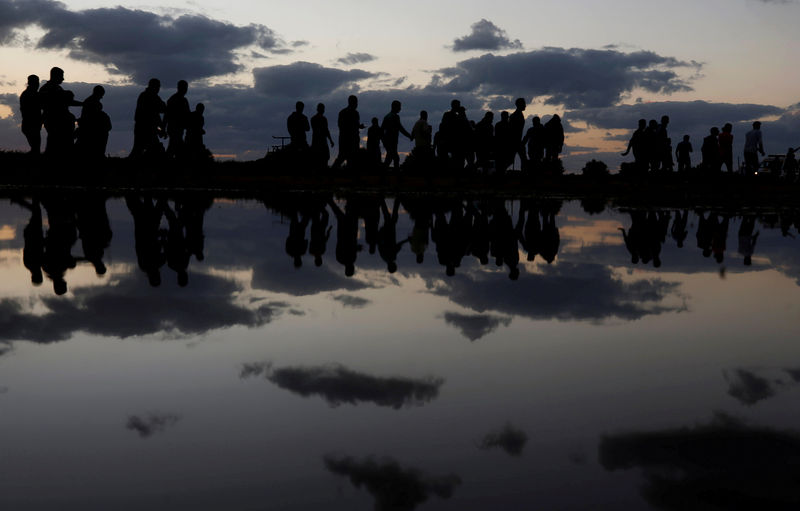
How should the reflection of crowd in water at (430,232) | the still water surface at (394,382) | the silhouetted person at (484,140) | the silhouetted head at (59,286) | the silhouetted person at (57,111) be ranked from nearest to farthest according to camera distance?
the still water surface at (394,382), the silhouetted head at (59,286), the reflection of crowd in water at (430,232), the silhouetted person at (57,111), the silhouetted person at (484,140)

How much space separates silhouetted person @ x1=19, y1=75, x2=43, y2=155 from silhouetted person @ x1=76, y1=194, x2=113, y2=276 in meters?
5.99

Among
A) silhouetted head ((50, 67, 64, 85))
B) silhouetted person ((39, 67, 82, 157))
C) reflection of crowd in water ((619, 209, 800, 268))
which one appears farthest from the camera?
silhouetted person ((39, 67, 82, 157))

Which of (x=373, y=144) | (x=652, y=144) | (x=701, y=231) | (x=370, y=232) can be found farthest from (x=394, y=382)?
(x=652, y=144)

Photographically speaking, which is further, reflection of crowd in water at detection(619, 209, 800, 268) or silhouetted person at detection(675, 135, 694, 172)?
silhouetted person at detection(675, 135, 694, 172)

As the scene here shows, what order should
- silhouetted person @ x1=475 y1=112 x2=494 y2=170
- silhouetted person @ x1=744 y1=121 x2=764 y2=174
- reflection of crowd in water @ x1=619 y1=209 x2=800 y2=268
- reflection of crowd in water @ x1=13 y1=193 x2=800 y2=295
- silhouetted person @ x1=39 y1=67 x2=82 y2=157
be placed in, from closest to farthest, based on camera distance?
reflection of crowd in water @ x1=13 y1=193 x2=800 y2=295
reflection of crowd in water @ x1=619 y1=209 x2=800 y2=268
silhouetted person @ x1=39 y1=67 x2=82 y2=157
silhouetted person @ x1=475 y1=112 x2=494 y2=170
silhouetted person @ x1=744 y1=121 x2=764 y2=174

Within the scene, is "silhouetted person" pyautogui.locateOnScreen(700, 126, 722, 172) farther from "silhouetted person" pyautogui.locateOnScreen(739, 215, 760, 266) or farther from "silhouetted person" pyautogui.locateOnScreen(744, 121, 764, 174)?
"silhouetted person" pyautogui.locateOnScreen(739, 215, 760, 266)

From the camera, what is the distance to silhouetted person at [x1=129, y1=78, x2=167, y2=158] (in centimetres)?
1941

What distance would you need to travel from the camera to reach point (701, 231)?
37.0 ft

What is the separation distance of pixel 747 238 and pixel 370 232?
4.59 m

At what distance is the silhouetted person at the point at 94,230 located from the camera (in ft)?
24.7

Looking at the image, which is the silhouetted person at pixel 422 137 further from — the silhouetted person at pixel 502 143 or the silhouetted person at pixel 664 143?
the silhouetted person at pixel 664 143

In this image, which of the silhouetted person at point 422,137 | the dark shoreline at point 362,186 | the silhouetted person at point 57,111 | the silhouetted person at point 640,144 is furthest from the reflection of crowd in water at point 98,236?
the silhouetted person at point 640,144

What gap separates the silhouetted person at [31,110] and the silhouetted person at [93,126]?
3.11 ft

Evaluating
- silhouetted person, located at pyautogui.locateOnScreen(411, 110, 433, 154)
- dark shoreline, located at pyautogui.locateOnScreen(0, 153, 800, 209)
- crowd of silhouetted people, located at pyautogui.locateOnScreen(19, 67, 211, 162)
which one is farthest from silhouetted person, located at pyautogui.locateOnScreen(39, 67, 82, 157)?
silhouetted person, located at pyautogui.locateOnScreen(411, 110, 433, 154)
